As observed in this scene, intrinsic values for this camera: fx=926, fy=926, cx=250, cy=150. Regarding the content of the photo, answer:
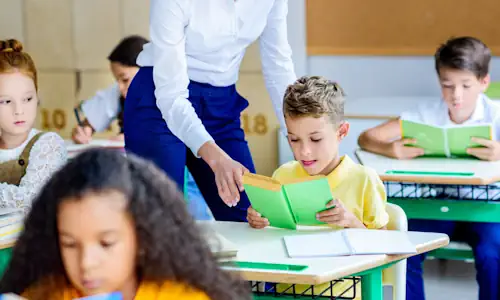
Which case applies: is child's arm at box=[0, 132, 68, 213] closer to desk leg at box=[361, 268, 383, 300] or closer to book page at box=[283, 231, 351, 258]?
book page at box=[283, 231, 351, 258]

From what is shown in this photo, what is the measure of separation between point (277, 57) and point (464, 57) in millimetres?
1092

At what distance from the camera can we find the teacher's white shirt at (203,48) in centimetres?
253

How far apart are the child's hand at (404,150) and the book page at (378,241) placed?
1184mm

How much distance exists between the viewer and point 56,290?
58.5 inches

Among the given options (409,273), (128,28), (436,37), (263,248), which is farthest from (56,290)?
(128,28)

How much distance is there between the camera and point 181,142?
268cm

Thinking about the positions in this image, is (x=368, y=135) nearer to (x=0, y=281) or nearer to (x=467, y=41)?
(x=467, y=41)

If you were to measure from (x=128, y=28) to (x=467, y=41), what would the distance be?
2.59m

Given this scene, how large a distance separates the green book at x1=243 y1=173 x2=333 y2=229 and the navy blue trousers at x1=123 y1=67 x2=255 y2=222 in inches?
12.3

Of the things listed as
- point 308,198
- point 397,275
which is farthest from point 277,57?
point 397,275

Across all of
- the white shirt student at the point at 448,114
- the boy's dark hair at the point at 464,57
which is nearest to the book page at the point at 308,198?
the white shirt student at the point at 448,114

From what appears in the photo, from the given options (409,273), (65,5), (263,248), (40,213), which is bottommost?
(409,273)

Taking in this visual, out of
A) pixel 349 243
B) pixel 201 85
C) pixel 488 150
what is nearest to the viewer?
pixel 349 243

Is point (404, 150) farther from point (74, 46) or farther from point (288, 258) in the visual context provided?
point (74, 46)
